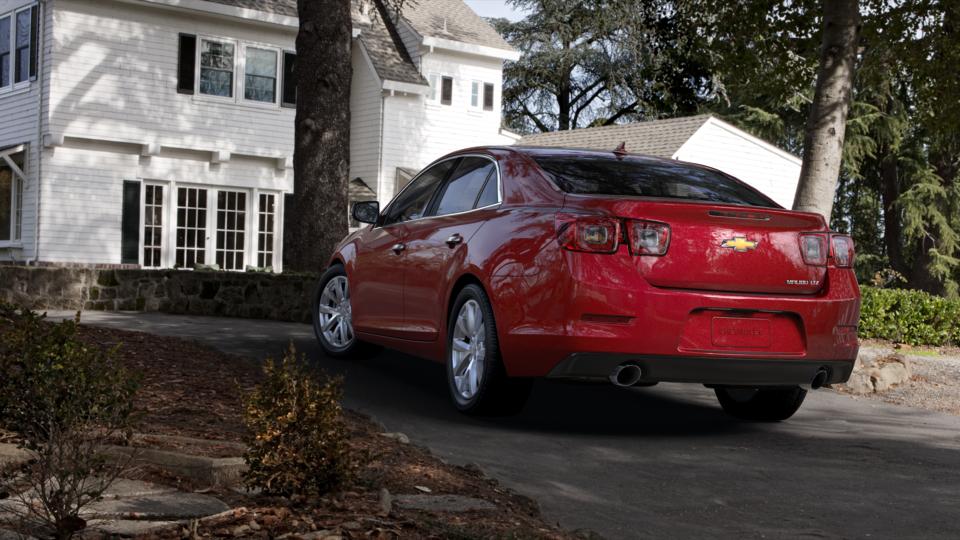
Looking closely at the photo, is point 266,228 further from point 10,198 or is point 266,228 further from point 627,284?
point 627,284

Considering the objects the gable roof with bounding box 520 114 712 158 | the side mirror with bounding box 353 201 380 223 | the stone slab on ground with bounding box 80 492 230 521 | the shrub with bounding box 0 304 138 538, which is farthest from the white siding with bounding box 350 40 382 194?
the stone slab on ground with bounding box 80 492 230 521

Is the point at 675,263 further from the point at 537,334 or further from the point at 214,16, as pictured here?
the point at 214,16

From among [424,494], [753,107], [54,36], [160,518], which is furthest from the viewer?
[753,107]

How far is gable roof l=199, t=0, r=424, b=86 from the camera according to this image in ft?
83.6

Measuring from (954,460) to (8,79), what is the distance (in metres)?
22.1

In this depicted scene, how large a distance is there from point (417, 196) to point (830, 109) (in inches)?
238

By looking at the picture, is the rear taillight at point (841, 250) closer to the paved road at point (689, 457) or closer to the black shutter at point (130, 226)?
the paved road at point (689, 457)

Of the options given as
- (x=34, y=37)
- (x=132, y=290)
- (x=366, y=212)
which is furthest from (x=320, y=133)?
(x=34, y=37)

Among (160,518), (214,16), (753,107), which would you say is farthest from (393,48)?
(160,518)

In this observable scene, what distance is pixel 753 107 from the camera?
120 ft

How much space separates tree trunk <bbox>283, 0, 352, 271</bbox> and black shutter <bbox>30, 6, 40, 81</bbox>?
411 inches

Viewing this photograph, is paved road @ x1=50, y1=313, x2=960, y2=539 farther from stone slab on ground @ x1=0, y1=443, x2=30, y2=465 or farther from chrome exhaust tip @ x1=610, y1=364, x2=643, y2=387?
stone slab on ground @ x1=0, y1=443, x2=30, y2=465

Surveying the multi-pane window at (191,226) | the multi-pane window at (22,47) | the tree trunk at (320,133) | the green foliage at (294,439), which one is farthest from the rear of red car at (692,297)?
the multi-pane window at (22,47)

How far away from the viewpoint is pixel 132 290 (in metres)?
14.7
